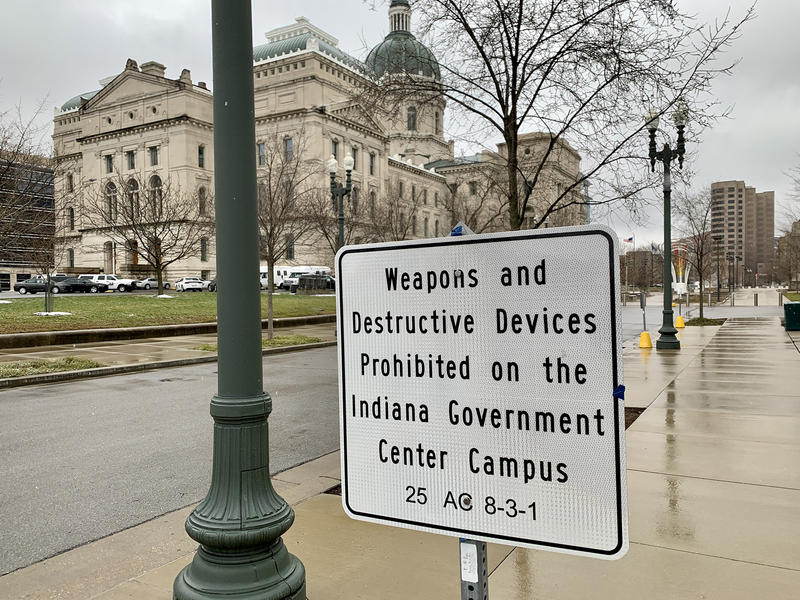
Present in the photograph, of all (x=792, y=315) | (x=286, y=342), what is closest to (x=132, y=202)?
(x=286, y=342)

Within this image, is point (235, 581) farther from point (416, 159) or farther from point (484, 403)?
point (416, 159)

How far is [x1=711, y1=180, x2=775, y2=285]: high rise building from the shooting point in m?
148

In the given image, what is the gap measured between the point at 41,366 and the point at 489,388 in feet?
45.9

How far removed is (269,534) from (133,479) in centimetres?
373

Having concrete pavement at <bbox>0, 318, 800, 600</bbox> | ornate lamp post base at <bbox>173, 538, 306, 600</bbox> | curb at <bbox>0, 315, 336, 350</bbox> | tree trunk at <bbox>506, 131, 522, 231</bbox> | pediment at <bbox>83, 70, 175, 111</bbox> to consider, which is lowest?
concrete pavement at <bbox>0, 318, 800, 600</bbox>

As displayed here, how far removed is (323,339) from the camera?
846 inches

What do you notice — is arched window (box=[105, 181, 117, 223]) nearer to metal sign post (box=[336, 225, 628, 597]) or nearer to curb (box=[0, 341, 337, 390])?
curb (box=[0, 341, 337, 390])

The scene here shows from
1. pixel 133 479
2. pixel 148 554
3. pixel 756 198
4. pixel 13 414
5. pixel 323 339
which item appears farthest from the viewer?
pixel 756 198

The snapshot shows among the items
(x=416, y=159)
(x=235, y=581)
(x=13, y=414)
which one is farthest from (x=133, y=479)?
(x=416, y=159)

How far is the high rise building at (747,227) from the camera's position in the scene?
14800 cm

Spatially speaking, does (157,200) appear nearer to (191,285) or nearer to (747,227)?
(191,285)

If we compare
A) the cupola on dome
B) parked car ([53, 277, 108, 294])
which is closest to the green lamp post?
the cupola on dome

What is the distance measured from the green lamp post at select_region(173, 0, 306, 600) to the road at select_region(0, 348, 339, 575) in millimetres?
2115

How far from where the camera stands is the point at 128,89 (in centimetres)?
7556
